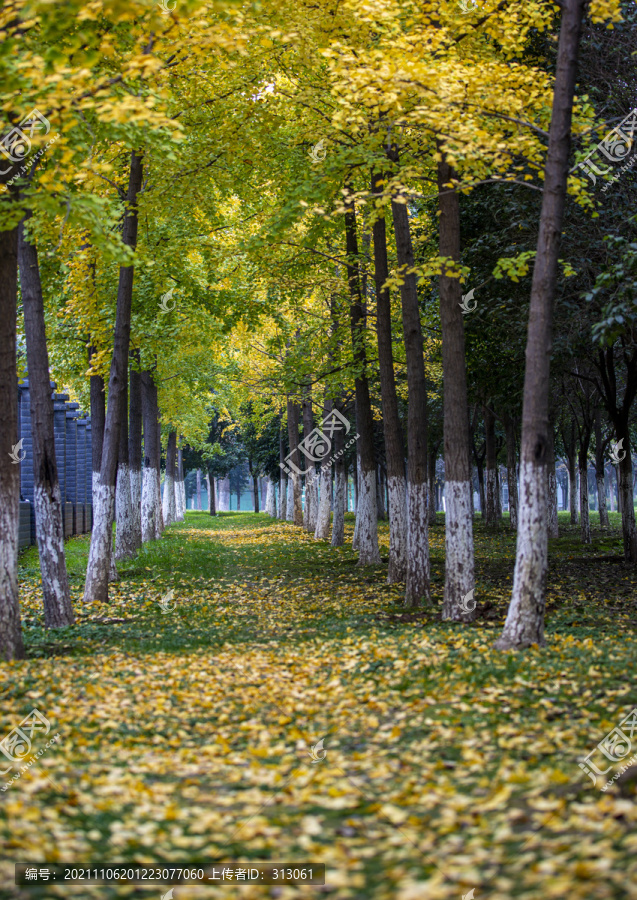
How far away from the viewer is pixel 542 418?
9102 millimetres

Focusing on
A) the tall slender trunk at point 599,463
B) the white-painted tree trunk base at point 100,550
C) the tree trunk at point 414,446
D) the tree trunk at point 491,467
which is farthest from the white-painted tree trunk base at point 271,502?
the tree trunk at point 414,446

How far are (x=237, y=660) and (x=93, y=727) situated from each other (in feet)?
9.36

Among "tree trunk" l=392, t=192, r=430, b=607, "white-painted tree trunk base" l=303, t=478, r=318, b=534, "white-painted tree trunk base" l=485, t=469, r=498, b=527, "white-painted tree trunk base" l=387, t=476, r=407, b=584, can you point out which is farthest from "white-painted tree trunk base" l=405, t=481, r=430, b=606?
"white-painted tree trunk base" l=485, t=469, r=498, b=527

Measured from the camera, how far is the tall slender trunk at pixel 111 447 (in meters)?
13.8

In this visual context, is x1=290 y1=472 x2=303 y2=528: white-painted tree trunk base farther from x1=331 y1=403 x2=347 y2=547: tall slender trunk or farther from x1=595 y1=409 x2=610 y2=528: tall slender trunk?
x1=595 y1=409 x2=610 y2=528: tall slender trunk

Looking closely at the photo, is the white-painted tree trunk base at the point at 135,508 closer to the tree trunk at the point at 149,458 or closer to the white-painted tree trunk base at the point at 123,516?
the white-painted tree trunk base at the point at 123,516

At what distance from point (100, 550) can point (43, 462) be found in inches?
120

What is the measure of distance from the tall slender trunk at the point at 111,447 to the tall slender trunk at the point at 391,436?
478 cm

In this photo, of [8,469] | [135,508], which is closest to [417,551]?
[8,469]

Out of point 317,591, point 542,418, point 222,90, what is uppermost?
point 222,90

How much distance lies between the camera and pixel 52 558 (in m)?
11.2

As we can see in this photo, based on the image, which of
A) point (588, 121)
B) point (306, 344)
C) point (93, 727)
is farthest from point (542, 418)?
point (306, 344)

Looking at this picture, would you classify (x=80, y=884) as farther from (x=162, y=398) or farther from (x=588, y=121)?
(x=162, y=398)

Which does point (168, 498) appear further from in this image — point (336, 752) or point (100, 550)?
point (336, 752)
